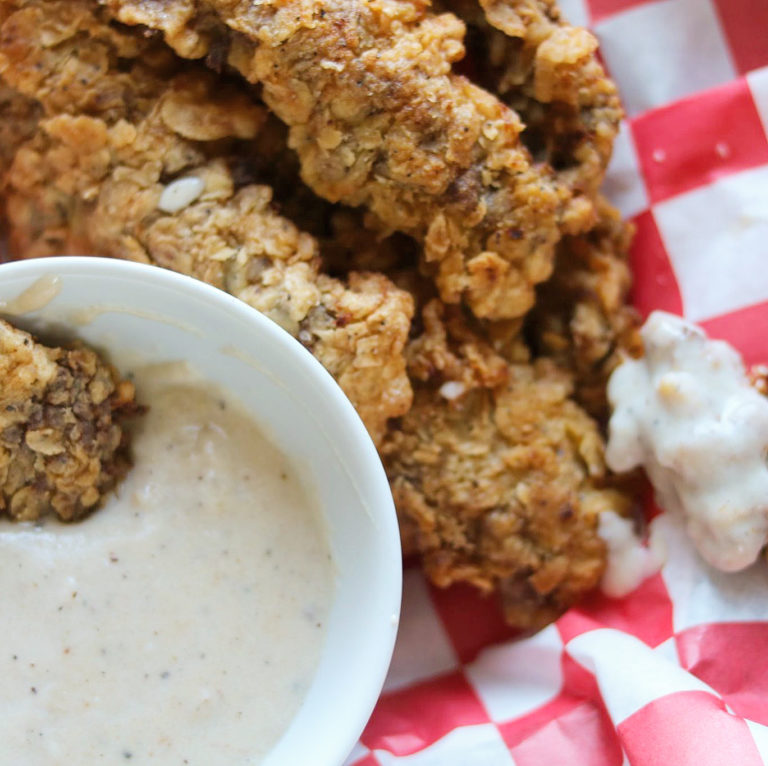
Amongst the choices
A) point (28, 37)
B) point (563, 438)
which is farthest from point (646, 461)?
point (28, 37)

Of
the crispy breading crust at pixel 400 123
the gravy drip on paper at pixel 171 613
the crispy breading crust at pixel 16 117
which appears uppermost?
the crispy breading crust at pixel 400 123

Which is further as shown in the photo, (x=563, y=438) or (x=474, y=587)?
(x=474, y=587)

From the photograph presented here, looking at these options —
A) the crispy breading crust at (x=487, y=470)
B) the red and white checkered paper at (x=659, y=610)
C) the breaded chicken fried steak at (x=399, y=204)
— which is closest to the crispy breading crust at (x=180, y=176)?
the breaded chicken fried steak at (x=399, y=204)

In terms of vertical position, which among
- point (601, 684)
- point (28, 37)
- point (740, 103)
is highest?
point (740, 103)

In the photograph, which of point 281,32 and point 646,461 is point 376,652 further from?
point 281,32

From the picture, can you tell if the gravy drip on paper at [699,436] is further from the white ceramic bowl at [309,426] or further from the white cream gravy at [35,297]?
the white cream gravy at [35,297]

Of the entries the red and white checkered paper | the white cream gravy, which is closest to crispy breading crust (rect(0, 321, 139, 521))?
the white cream gravy

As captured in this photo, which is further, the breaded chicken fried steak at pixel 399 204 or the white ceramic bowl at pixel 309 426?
the breaded chicken fried steak at pixel 399 204
